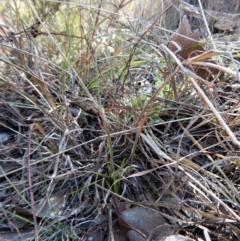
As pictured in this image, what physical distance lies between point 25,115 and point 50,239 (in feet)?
1.24

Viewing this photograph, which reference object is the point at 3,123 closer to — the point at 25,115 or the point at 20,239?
the point at 25,115

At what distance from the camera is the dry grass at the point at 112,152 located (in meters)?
0.72

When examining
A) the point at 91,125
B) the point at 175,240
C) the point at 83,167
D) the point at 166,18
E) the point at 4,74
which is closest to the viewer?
the point at 175,240

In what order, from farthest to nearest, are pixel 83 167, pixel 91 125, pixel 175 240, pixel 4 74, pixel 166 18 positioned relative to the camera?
pixel 166 18, pixel 4 74, pixel 91 125, pixel 83 167, pixel 175 240

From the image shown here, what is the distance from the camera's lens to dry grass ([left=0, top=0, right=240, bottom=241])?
72 cm

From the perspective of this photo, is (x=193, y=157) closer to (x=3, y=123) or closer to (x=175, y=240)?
(x=175, y=240)

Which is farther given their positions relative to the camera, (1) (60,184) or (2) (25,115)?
(2) (25,115)

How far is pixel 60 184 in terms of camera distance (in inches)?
32.3

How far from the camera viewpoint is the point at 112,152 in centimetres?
79

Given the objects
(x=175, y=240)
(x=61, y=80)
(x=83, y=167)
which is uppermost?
(x=61, y=80)

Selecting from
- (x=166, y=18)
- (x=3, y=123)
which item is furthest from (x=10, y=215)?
(x=166, y=18)

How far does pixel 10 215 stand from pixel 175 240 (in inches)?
12.9

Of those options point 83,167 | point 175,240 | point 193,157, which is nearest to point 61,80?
point 83,167

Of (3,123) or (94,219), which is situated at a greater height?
(3,123)
